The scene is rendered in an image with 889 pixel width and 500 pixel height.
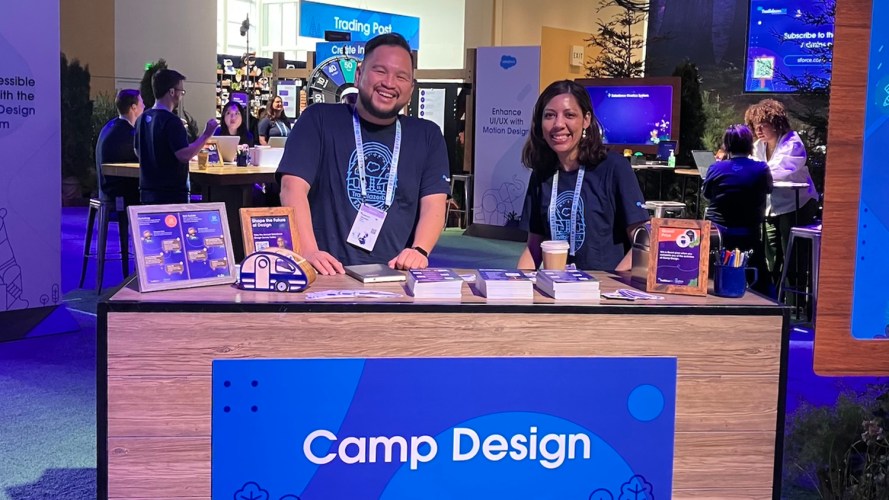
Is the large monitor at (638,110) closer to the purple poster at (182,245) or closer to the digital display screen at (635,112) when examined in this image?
the digital display screen at (635,112)

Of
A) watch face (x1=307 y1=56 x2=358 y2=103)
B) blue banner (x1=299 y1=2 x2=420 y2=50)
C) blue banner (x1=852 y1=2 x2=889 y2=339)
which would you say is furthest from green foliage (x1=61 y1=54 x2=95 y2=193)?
blue banner (x1=852 y1=2 x2=889 y2=339)

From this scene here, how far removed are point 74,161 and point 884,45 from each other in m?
12.7

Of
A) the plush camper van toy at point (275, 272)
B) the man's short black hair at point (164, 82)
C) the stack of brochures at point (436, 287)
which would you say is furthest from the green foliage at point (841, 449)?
the man's short black hair at point (164, 82)

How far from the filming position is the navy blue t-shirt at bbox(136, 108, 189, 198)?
6.42 meters

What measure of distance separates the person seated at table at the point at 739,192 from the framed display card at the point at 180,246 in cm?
450

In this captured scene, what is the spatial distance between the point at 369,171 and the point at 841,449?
1.92 m

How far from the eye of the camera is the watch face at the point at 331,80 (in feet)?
30.5

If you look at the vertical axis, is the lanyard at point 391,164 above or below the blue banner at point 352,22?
below

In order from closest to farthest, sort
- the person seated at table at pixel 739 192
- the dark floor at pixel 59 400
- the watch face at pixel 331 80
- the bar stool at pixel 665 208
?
the dark floor at pixel 59 400 → the person seated at table at pixel 739 192 → the bar stool at pixel 665 208 → the watch face at pixel 331 80

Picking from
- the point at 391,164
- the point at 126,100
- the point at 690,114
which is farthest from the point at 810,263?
the point at 126,100

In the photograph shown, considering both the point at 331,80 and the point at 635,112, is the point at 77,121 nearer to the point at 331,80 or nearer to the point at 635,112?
the point at 331,80

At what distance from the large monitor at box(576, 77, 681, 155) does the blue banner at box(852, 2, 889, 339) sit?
836 centimetres

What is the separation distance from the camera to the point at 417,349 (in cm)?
233

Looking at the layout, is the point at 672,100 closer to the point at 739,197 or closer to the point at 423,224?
the point at 739,197
